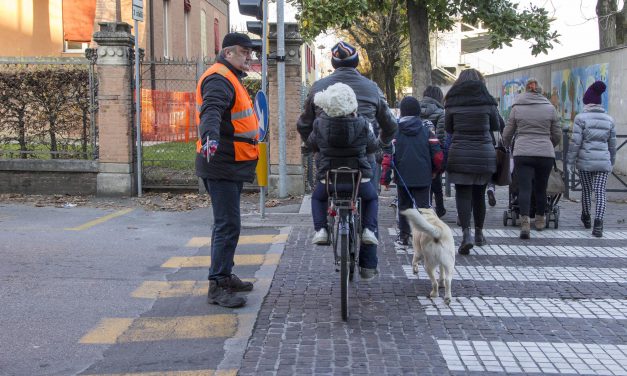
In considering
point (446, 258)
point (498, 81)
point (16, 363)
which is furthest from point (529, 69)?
point (16, 363)

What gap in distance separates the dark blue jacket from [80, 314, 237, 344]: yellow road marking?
3184 millimetres

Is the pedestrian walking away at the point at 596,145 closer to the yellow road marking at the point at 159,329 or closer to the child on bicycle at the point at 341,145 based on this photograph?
the child on bicycle at the point at 341,145

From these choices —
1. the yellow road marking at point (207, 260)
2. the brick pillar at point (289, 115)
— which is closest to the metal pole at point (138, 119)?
the brick pillar at point (289, 115)

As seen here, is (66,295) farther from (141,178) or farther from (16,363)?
(141,178)

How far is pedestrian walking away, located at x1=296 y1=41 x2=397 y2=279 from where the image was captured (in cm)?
625

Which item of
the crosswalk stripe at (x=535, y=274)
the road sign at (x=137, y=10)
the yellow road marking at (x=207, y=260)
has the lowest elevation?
the crosswalk stripe at (x=535, y=274)

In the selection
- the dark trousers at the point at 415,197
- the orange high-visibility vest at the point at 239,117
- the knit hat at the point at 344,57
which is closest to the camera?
the orange high-visibility vest at the point at 239,117

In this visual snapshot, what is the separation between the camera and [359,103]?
626 cm

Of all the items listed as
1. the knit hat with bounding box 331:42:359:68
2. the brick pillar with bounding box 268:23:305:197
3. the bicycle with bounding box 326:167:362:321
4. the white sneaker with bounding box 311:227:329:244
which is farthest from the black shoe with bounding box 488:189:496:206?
the white sneaker with bounding box 311:227:329:244

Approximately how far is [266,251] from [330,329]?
3245mm

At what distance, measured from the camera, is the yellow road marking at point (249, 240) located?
920 centimetres

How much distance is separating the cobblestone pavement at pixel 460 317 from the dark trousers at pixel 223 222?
0.49 metres

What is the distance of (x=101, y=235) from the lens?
969 cm

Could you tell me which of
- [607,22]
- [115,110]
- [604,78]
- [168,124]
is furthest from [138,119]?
[607,22]
